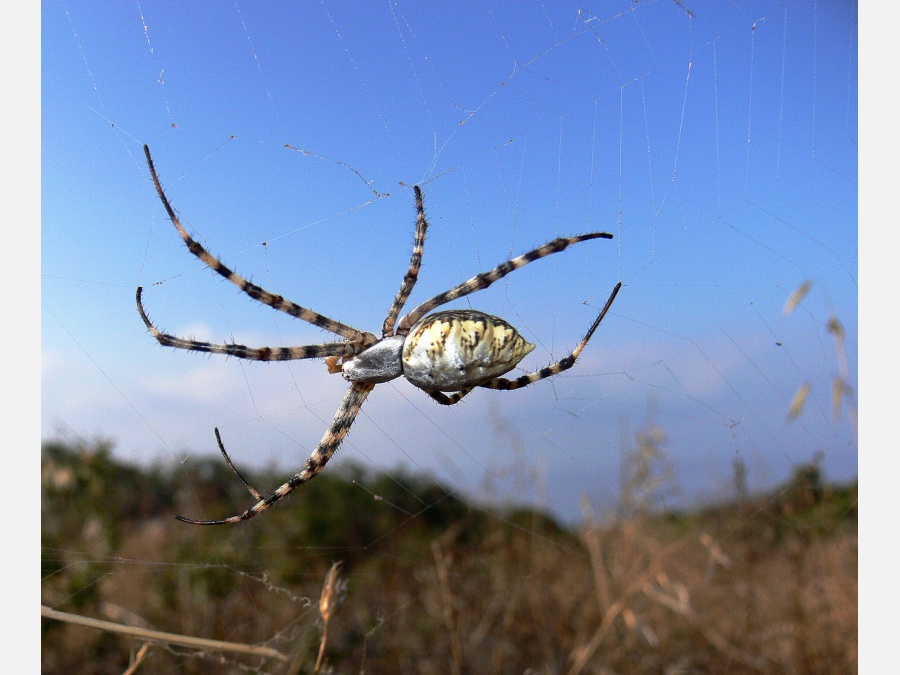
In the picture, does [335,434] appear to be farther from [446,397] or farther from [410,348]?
[410,348]

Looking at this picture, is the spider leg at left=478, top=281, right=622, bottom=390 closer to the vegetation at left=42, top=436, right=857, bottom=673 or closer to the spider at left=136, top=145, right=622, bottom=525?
the spider at left=136, top=145, right=622, bottom=525

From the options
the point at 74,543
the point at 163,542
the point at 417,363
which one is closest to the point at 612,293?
the point at 417,363

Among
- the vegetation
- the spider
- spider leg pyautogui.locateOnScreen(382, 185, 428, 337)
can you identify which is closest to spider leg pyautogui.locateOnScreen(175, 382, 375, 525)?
the spider

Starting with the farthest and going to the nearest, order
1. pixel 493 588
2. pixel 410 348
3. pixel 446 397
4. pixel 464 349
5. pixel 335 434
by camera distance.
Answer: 1. pixel 493 588
2. pixel 335 434
3. pixel 446 397
4. pixel 410 348
5. pixel 464 349

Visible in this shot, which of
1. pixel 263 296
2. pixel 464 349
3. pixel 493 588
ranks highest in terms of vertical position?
pixel 263 296

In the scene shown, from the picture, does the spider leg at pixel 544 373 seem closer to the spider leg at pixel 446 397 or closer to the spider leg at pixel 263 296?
the spider leg at pixel 446 397

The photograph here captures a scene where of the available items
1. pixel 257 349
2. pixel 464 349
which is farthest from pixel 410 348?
pixel 257 349
